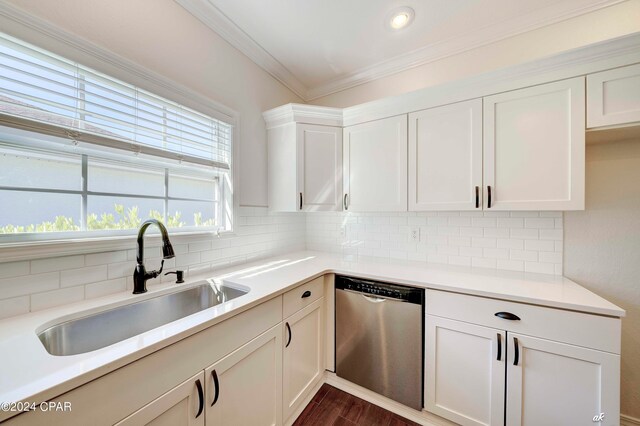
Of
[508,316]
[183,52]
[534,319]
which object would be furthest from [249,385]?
[183,52]

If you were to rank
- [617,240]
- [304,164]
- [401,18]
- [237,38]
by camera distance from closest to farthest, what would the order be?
[617,240], [401,18], [237,38], [304,164]

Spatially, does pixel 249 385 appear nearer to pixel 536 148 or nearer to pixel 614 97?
pixel 536 148

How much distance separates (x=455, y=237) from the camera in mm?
1986

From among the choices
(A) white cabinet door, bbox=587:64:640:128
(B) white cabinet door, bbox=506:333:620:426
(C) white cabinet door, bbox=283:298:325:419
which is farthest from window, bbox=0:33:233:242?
(A) white cabinet door, bbox=587:64:640:128

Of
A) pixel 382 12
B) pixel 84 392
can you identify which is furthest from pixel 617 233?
pixel 84 392

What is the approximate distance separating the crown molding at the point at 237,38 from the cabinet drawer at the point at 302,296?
199 centimetres

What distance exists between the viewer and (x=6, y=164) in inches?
38.8

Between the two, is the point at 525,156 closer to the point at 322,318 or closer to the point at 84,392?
the point at 322,318

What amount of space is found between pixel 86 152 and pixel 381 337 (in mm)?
2069

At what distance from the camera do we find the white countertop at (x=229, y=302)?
637 millimetres

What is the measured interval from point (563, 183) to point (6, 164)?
286cm

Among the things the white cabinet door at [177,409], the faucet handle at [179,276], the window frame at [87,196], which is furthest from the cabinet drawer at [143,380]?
the window frame at [87,196]

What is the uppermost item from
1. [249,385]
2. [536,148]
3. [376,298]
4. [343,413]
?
[536,148]

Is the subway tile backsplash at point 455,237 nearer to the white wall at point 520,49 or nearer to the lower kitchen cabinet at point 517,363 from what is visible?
the lower kitchen cabinet at point 517,363
